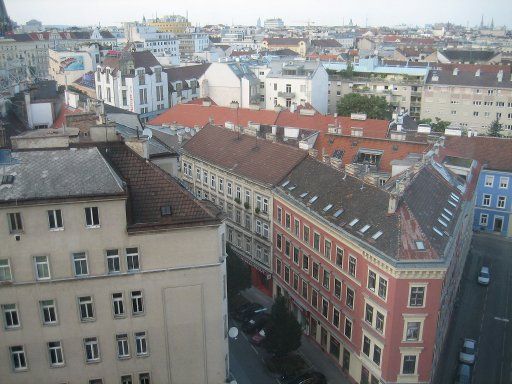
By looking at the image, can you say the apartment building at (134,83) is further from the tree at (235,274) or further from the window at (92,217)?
the window at (92,217)

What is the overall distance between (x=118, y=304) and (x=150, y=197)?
5752 mm

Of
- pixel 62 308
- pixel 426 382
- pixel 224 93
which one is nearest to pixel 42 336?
pixel 62 308

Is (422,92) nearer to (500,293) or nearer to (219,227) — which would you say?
(500,293)

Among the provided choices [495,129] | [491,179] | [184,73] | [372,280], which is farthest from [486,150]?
[184,73]

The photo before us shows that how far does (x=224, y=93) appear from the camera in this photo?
112 metres

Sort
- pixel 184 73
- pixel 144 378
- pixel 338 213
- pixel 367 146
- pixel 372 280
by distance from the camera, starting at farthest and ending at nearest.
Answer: pixel 184 73 < pixel 367 146 < pixel 338 213 < pixel 372 280 < pixel 144 378

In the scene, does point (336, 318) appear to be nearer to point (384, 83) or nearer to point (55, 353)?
point (55, 353)

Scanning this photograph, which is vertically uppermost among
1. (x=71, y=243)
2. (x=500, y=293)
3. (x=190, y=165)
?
(x=71, y=243)

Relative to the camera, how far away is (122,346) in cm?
A: 2833

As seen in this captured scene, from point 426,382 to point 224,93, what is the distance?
83.0 m

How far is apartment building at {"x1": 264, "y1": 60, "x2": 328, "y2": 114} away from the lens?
355 ft

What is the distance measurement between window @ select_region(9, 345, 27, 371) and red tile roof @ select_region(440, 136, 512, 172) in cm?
5636

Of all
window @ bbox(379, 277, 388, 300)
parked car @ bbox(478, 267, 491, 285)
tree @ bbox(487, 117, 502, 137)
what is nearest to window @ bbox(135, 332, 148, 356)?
window @ bbox(379, 277, 388, 300)

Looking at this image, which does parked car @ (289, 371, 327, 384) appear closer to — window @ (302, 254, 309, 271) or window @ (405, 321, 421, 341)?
window @ (405, 321, 421, 341)
